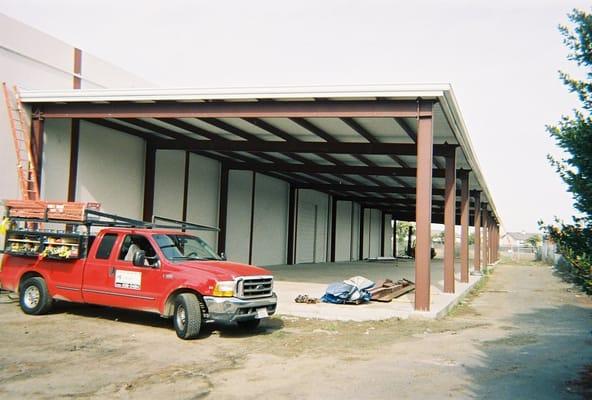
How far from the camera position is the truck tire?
10969mm

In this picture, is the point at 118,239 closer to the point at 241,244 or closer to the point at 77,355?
the point at 77,355

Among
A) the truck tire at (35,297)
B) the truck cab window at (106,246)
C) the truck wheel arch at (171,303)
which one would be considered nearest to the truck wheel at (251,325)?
the truck wheel arch at (171,303)

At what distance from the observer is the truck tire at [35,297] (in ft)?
36.0

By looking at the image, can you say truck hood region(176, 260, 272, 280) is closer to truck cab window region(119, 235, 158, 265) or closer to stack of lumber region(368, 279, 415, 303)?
truck cab window region(119, 235, 158, 265)

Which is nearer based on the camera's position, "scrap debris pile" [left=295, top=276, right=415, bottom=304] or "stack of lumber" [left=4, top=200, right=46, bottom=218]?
"stack of lumber" [left=4, top=200, right=46, bottom=218]

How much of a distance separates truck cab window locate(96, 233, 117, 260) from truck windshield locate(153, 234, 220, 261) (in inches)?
35.7

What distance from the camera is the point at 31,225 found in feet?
44.9

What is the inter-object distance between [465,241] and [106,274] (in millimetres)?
14774

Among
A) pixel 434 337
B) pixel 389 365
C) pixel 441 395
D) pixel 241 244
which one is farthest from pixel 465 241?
pixel 441 395

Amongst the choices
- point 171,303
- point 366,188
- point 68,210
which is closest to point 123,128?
point 68,210

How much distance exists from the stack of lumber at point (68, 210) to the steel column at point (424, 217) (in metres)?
7.05

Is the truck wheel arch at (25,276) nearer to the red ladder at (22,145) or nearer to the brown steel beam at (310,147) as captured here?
the red ladder at (22,145)

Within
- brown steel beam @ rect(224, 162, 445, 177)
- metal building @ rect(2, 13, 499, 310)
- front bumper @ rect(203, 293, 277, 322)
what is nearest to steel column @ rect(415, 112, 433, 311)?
metal building @ rect(2, 13, 499, 310)

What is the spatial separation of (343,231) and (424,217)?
30519 mm
